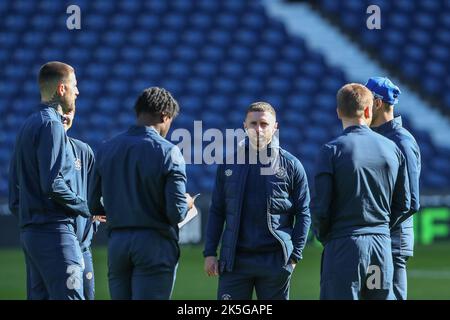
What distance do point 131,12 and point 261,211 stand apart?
40.6 feet

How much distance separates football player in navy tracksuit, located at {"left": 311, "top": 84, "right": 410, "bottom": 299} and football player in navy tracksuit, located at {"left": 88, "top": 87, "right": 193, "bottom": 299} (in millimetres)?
756

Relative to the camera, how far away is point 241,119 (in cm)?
1609

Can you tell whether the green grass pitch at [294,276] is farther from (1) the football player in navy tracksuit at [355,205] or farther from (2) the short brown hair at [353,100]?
(2) the short brown hair at [353,100]

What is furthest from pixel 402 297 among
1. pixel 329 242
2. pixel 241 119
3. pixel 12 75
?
pixel 12 75

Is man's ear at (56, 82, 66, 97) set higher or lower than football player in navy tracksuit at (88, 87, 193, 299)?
higher

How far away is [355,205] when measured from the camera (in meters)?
5.30

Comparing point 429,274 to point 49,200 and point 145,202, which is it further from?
point 49,200

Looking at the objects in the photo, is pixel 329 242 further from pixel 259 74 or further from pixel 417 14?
pixel 417 14

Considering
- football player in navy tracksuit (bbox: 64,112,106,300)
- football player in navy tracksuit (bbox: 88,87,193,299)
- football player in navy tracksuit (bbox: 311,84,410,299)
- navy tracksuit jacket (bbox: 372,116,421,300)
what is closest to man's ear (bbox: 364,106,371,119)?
football player in navy tracksuit (bbox: 311,84,410,299)

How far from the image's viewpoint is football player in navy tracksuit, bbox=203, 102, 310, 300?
5.59m

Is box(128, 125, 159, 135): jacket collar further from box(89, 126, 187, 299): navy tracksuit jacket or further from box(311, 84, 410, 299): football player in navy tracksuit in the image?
box(311, 84, 410, 299): football player in navy tracksuit

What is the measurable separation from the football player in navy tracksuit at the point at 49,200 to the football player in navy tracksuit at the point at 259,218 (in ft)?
2.58

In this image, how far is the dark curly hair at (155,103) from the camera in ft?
17.5

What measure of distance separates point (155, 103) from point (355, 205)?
1.17 metres
